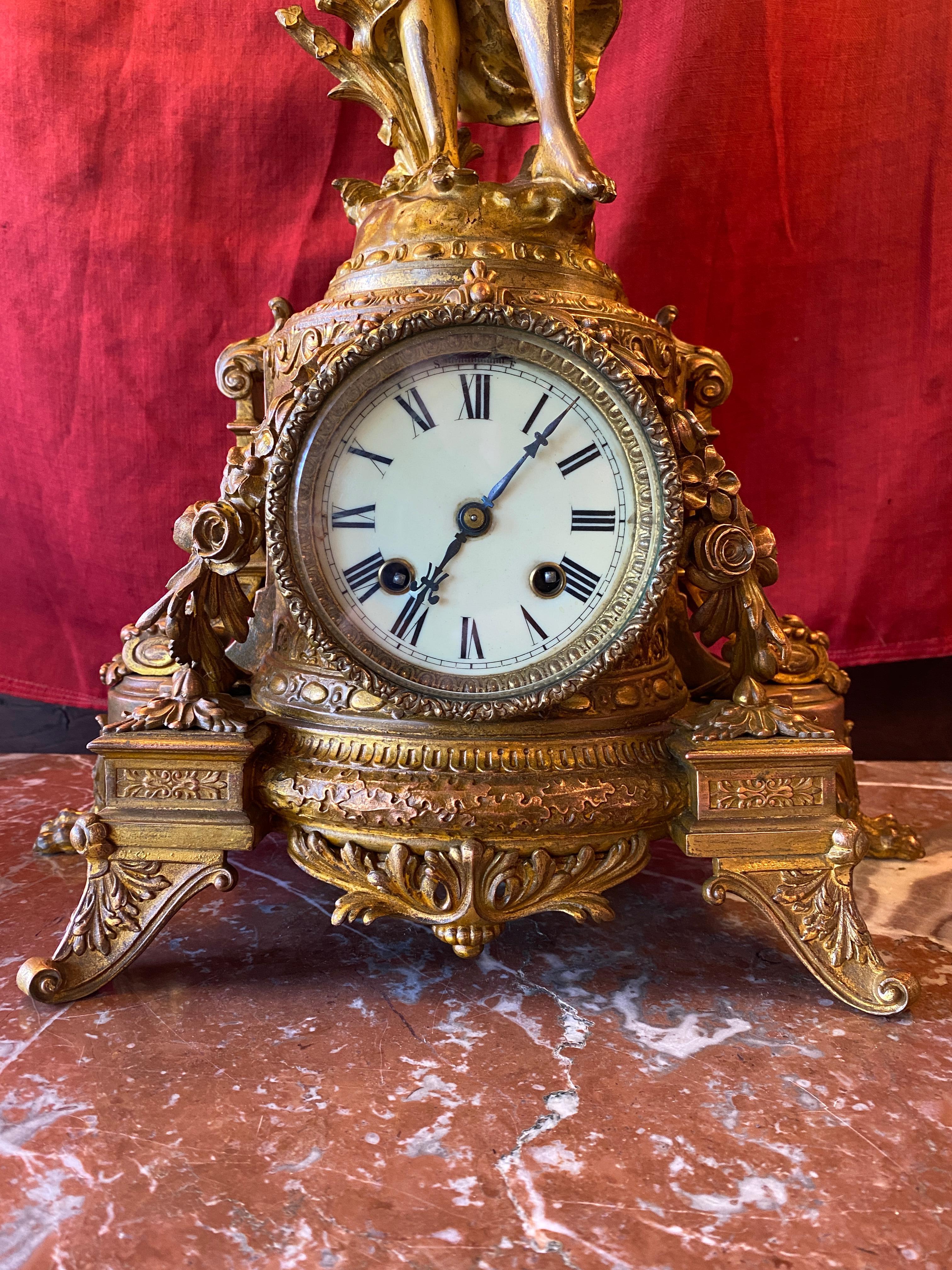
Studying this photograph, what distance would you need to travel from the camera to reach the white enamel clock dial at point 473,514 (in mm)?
973

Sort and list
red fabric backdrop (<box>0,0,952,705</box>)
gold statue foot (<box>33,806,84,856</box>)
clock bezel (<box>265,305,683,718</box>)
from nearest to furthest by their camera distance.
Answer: clock bezel (<box>265,305,683,718</box>) < gold statue foot (<box>33,806,84,856</box>) < red fabric backdrop (<box>0,0,952,705</box>)

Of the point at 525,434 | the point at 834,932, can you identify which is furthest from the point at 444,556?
the point at 834,932

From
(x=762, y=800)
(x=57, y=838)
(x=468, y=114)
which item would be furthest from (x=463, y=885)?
(x=468, y=114)

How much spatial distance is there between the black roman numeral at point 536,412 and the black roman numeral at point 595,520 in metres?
0.09

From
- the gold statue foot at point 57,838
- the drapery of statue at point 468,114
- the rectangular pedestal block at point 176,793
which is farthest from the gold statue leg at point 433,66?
the gold statue foot at point 57,838

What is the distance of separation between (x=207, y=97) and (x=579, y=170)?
81 centimetres

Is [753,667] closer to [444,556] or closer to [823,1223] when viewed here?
[444,556]

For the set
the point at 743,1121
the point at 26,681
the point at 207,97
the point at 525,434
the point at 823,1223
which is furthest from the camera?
the point at 26,681

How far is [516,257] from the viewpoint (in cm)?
105

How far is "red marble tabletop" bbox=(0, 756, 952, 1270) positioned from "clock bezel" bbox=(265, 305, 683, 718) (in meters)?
0.31

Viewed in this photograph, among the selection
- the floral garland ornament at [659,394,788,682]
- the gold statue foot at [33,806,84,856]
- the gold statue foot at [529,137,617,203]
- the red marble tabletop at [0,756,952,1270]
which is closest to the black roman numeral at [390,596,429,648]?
the floral garland ornament at [659,394,788,682]

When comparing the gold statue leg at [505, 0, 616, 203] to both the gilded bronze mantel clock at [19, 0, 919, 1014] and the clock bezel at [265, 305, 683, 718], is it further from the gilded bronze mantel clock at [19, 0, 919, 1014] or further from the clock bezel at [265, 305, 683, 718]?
the clock bezel at [265, 305, 683, 718]

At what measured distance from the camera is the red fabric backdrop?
5.05ft

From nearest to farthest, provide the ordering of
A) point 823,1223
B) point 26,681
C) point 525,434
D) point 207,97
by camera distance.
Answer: point 823,1223, point 525,434, point 207,97, point 26,681
